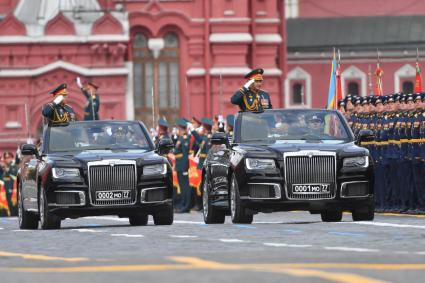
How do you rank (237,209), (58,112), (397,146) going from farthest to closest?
(397,146)
(58,112)
(237,209)

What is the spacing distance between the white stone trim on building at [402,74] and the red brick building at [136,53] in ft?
79.5

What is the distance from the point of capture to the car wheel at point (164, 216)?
79.8ft

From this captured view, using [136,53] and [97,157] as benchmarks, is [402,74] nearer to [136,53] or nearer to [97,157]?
[136,53]

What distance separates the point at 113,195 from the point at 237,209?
1.74 m

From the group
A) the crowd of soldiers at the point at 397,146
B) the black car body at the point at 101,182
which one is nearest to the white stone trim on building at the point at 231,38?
the crowd of soldiers at the point at 397,146

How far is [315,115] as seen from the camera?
79.6 ft

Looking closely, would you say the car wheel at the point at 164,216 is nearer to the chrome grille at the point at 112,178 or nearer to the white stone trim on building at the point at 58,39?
the chrome grille at the point at 112,178

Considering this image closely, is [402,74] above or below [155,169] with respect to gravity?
above

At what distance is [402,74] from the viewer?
3875 inches

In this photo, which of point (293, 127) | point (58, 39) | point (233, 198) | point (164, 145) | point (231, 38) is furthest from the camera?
point (231, 38)

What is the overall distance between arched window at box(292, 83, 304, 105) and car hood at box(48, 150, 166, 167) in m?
76.0

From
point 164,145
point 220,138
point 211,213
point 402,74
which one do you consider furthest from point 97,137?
point 402,74

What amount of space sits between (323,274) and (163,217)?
11.7 m

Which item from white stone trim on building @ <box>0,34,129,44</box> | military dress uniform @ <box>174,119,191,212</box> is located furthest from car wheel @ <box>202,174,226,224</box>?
white stone trim on building @ <box>0,34,129,44</box>
